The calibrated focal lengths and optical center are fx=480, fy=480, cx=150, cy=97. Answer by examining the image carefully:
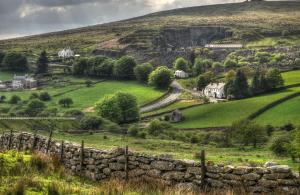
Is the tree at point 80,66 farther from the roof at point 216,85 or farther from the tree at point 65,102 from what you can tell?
the roof at point 216,85

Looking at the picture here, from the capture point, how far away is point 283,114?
356 feet

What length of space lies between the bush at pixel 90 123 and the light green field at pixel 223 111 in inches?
715

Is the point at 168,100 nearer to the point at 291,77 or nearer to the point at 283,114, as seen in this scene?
the point at 291,77

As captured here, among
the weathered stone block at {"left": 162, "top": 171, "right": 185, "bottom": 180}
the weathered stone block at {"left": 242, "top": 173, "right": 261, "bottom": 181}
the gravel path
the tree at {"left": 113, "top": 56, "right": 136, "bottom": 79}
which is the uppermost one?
the weathered stone block at {"left": 242, "top": 173, "right": 261, "bottom": 181}

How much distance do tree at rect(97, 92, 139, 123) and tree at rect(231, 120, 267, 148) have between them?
130ft

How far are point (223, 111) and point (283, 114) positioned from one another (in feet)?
54.7

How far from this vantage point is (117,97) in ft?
431

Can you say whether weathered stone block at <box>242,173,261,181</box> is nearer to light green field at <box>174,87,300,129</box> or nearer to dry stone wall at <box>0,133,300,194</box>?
dry stone wall at <box>0,133,300,194</box>

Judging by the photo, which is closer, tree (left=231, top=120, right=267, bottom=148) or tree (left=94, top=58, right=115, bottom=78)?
tree (left=231, top=120, right=267, bottom=148)

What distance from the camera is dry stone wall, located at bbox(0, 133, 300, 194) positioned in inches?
535

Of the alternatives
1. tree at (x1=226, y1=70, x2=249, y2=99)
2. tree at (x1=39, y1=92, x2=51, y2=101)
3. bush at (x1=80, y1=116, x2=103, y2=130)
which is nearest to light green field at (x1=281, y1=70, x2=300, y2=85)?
tree at (x1=226, y1=70, x2=249, y2=99)

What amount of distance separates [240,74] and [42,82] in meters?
76.4

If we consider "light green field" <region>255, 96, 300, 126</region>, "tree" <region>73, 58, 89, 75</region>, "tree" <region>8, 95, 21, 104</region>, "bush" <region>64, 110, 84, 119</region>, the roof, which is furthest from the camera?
"tree" <region>73, 58, 89, 75</region>

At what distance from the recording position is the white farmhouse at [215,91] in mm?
152400
